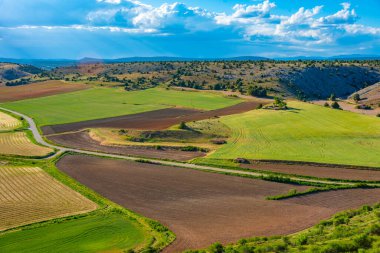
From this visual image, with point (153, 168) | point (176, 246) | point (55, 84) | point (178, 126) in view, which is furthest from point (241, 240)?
point (55, 84)

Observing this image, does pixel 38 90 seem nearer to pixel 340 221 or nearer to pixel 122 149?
pixel 122 149

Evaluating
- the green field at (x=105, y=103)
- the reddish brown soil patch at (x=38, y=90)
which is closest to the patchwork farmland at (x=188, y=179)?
the green field at (x=105, y=103)

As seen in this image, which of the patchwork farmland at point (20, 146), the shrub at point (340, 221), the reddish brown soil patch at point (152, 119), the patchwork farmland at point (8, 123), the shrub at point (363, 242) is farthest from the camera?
the patchwork farmland at point (8, 123)

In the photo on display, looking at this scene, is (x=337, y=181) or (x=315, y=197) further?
(x=337, y=181)

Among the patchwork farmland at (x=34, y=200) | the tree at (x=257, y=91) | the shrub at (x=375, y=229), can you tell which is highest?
the tree at (x=257, y=91)

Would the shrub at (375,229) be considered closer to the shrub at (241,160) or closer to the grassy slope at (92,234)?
the grassy slope at (92,234)

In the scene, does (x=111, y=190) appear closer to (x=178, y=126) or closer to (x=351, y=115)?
(x=178, y=126)

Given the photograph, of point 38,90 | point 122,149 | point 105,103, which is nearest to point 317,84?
point 105,103

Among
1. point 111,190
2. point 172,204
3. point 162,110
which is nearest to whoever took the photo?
point 172,204
